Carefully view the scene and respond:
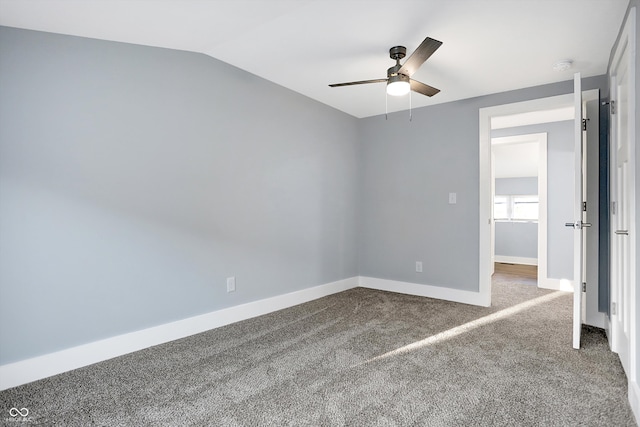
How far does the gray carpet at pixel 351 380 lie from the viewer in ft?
5.36

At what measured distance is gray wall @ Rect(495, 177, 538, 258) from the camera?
6.61 meters

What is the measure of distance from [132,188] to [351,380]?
1905 mm

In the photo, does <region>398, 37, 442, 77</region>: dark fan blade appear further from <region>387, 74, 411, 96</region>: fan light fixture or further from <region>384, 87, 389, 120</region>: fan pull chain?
<region>384, 87, 389, 120</region>: fan pull chain

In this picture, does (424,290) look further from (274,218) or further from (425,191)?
(274,218)

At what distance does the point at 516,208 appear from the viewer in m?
7.59

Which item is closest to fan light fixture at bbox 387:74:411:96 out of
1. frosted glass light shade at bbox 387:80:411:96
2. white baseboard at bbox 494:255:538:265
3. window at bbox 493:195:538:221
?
frosted glass light shade at bbox 387:80:411:96

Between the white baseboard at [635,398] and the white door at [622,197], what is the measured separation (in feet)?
0.25

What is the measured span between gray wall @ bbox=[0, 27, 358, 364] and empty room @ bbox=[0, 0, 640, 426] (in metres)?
0.01

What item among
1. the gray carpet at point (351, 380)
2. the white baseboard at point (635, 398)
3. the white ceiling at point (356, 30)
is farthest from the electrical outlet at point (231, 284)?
the white baseboard at point (635, 398)

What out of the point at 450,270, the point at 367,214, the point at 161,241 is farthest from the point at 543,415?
the point at 367,214

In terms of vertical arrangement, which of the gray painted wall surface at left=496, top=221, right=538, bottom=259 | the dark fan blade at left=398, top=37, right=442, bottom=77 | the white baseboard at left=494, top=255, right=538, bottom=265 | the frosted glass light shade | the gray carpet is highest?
the dark fan blade at left=398, top=37, right=442, bottom=77

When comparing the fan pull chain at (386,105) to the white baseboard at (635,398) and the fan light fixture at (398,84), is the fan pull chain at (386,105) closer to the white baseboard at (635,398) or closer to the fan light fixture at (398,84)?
the fan light fixture at (398,84)

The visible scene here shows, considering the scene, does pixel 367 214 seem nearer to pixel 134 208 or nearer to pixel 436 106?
pixel 436 106

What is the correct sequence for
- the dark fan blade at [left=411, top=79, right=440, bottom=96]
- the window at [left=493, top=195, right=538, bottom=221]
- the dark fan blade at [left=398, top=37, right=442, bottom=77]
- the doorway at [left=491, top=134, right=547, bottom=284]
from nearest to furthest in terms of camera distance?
the dark fan blade at [left=398, top=37, right=442, bottom=77]
the dark fan blade at [left=411, top=79, right=440, bottom=96]
the doorway at [left=491, top=134, right=547, bottom=284]
the window at [left=493, top=195, right=538, bottom=221]
